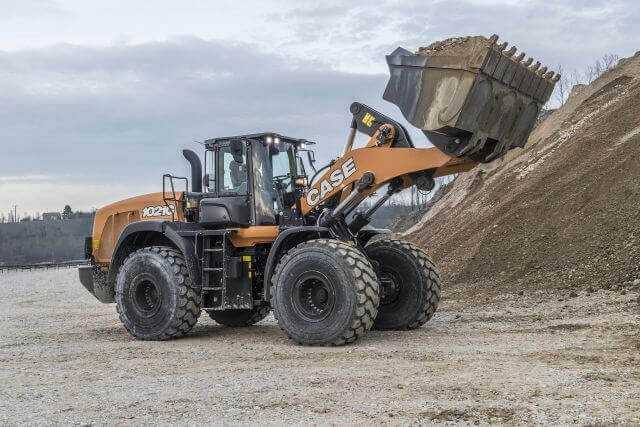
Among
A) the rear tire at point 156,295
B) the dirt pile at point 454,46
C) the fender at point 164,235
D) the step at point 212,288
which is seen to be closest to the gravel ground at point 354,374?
the rear tire at point 156,295

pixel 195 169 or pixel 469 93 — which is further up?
pixel 469 93

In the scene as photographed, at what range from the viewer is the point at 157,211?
1201cm

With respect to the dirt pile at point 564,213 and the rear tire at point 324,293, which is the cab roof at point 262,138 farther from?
the dirt pile at point 564,213

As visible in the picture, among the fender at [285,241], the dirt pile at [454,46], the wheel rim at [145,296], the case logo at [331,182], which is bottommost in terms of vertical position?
the wheel rim at [145,296]

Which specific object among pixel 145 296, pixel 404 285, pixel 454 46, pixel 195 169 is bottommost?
pixel 145 296

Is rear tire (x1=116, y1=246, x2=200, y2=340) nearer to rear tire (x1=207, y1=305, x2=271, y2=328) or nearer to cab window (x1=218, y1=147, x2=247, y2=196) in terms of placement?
cab window (x1=218, y1=147, x2=247, y2=196)

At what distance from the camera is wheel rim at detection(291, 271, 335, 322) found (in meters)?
9.67

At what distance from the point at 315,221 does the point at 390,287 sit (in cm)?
152

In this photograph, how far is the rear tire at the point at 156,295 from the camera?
431 inches

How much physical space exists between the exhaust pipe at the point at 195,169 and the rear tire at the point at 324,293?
92.3 inches

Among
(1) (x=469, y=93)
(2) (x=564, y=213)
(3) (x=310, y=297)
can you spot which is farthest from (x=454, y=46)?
(2) (x=564, y=213)

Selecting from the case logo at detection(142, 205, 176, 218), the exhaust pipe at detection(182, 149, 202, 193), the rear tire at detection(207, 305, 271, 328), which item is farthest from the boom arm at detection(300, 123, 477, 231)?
the rear tire at detection(207, 305, 271, 328)

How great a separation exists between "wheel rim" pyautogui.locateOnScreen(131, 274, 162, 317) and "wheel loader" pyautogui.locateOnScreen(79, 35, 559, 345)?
2 cm

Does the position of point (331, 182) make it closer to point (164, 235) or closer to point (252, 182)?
point (252, 182)
